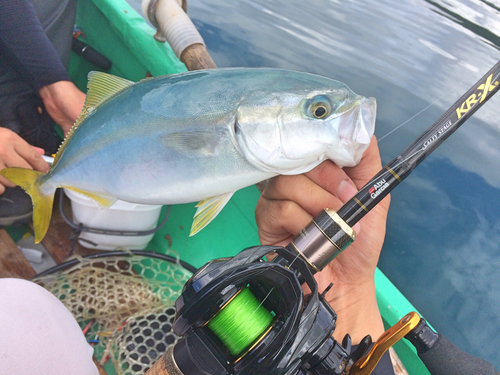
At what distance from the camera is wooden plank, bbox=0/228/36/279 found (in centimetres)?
216

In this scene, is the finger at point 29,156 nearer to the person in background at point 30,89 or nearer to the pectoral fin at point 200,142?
the person in background at point 30,89

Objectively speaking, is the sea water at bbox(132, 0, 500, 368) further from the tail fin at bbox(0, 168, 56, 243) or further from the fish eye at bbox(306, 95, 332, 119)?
the tail fin at bbox(0, 168, 56, 243)

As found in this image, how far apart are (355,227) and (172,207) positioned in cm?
207

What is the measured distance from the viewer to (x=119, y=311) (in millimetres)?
2166

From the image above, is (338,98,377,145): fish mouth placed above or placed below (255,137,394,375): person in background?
above

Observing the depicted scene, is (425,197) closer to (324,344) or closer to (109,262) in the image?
(324,344)

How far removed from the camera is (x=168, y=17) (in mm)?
2562

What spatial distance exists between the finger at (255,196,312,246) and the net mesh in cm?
112

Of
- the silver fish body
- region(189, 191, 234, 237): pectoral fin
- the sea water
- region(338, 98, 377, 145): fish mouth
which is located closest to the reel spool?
region(189, 191, 234, 237): pectoral fin

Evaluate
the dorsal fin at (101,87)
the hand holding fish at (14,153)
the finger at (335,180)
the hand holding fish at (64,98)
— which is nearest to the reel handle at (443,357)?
the finger at (335,180)

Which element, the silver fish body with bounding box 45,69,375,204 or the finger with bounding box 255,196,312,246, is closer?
the silver fish body with bounding box 45,69,375,204

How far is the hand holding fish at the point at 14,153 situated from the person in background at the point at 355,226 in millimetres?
1668

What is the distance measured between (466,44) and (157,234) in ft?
16.2

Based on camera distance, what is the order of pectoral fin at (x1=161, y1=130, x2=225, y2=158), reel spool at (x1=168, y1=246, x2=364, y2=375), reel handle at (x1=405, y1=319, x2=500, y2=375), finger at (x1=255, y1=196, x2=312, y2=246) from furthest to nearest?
finger at (x1=255, y1=196, x2=312, y2=246) → pectoral fin at (x1=161, y1=130, x2=225, y2=158) → reel handle at (x1=405, y1=319, x2=500, y2=375) → reel spool at (x1=168, y1=246, x2=364, y2=375)
